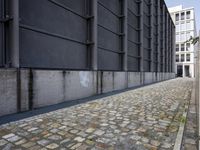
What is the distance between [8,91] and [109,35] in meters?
9.32

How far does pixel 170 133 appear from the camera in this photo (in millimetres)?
4602

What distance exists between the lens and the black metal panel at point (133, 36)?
17688 mm

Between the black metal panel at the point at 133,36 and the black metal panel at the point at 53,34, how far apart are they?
26.0ft

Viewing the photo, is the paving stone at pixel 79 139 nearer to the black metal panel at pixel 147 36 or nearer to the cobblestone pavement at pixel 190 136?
the cobblestone pavement at pixel 190 136

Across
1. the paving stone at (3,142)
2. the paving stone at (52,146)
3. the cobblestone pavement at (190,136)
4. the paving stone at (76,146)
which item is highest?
the paving stone at (3,142)

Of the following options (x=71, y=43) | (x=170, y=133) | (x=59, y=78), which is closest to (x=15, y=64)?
(x=59, y=78)

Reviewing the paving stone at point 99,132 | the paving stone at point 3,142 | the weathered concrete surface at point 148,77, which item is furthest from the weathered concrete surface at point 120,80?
the paving stone at point 3,142

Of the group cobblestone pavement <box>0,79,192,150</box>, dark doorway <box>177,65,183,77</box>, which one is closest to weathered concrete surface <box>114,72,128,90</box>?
cobblestone pavement <box>0,79,192,150</box>

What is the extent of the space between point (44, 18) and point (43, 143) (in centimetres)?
566

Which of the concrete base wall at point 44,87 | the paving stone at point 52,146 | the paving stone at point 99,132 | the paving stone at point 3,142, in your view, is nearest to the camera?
the paving stone at point 52,146

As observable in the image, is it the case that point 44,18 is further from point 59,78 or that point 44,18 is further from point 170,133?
point 170,133

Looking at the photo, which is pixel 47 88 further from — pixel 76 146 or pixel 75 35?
pixel 76 146

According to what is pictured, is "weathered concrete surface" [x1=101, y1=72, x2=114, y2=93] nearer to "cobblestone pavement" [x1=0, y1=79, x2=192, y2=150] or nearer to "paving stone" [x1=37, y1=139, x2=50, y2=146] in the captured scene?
"cobblestone pavement" [x1=0, y1=79, x2=192, y2=150]

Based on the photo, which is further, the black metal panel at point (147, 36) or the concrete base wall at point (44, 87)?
the black metal panel at point (147, 36)
